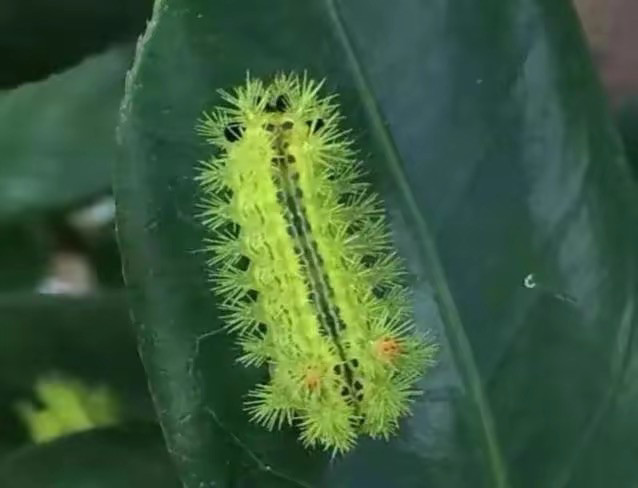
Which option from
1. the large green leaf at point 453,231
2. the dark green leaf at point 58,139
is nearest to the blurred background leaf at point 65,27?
the dark green leaf at point 58,139

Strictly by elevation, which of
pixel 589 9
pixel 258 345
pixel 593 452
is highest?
pixel 589 9

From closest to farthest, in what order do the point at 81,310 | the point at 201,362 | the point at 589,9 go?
the point at 201,362, the point at 81,310, the point at 589,9

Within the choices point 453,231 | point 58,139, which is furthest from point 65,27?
point 453,231

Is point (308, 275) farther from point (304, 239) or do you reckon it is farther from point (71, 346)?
point (71, 346)

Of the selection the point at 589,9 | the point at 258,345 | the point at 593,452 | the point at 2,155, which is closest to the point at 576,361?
the point at 593,452

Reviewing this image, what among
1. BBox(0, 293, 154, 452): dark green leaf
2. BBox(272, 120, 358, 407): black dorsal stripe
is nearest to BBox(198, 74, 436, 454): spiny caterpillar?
BBox(272, 120, 358, 407): black dorsal stripe

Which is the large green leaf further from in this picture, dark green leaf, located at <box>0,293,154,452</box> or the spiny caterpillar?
dark green leaf, located at <box>0,293,154,452</box>

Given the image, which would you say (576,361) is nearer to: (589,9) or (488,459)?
(488,459)
